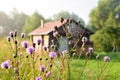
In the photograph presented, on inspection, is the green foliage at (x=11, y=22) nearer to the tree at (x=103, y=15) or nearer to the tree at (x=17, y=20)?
the tree at (x=17, y=20)

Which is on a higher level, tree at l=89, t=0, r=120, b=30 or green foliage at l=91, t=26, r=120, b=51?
tree at l=89, t=0, r=120, b=30

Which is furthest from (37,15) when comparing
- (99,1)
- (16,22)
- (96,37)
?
(96,37)

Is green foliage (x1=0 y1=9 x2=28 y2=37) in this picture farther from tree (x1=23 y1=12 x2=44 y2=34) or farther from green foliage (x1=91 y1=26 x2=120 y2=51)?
green foliage (x1=91 y1=26 x2=120 y2=51)

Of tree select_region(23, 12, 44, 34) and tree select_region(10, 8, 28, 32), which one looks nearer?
tree select_region(23, 12, 44, 34)

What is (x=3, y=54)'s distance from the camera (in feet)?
27.3

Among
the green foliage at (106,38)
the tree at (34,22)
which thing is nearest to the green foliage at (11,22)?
the tree at (34,22)

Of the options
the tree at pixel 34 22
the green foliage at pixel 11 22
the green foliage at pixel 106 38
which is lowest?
the green foliage at pixel 106 38

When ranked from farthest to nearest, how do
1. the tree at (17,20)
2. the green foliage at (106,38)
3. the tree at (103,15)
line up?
the tree at (17,20) < the tree at (103,15) < the green foliage at (106,38)

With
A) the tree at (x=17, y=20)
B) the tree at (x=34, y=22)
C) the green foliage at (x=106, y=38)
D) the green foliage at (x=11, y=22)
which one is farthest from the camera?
the tree at (x=17, y=20)

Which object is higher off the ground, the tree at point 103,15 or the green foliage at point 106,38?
the tree at point 103,15

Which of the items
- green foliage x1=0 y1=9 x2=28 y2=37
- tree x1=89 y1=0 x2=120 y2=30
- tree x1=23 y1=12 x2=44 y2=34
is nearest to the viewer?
tree x1=89 y1=0 x2=120 y2=30

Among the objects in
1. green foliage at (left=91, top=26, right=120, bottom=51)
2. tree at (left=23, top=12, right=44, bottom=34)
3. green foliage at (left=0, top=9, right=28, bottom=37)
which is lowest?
green foliage at (left=91, top=26, right=120, bottom=51)

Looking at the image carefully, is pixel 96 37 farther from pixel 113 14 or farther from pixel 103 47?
pixel 113 14

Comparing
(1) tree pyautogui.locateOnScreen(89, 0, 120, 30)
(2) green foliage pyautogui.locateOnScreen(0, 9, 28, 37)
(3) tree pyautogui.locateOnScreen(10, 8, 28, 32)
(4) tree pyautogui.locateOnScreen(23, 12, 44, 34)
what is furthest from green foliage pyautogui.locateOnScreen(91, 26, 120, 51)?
(3) tree pyautogui.locateOnScreen(10, 8, 28, 32)
